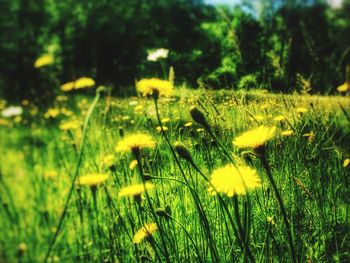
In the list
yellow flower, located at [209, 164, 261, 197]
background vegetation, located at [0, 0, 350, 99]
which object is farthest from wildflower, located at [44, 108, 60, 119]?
yellow flower, located at [209, 164, 261, 197]

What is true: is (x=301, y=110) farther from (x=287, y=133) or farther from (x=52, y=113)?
(x=52, y=113)

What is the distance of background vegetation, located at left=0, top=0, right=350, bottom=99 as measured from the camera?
2.04 meters

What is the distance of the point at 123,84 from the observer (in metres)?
3.31

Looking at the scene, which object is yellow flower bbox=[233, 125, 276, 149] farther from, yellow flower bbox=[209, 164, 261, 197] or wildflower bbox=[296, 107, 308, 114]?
wildflower bbox=[296, 107, 308, 114]

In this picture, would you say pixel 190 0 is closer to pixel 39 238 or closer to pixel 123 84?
pixel 123 84

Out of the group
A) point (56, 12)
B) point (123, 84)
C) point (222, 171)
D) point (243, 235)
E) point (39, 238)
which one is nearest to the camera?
point (243, 235)

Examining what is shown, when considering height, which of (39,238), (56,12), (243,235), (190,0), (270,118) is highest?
(56,12)

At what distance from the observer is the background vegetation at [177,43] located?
204 centimetres

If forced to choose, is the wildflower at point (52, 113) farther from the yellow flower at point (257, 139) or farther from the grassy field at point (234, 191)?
the yellow flower at point (257, 139)

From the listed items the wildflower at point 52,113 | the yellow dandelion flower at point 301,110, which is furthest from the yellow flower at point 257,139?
the wildflower at point 52,113

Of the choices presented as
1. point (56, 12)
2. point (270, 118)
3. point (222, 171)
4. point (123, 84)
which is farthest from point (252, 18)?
point (56, 12)

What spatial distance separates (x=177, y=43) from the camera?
2.67m

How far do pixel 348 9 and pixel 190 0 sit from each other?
14686mm

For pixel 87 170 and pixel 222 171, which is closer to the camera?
pixel 222 171
